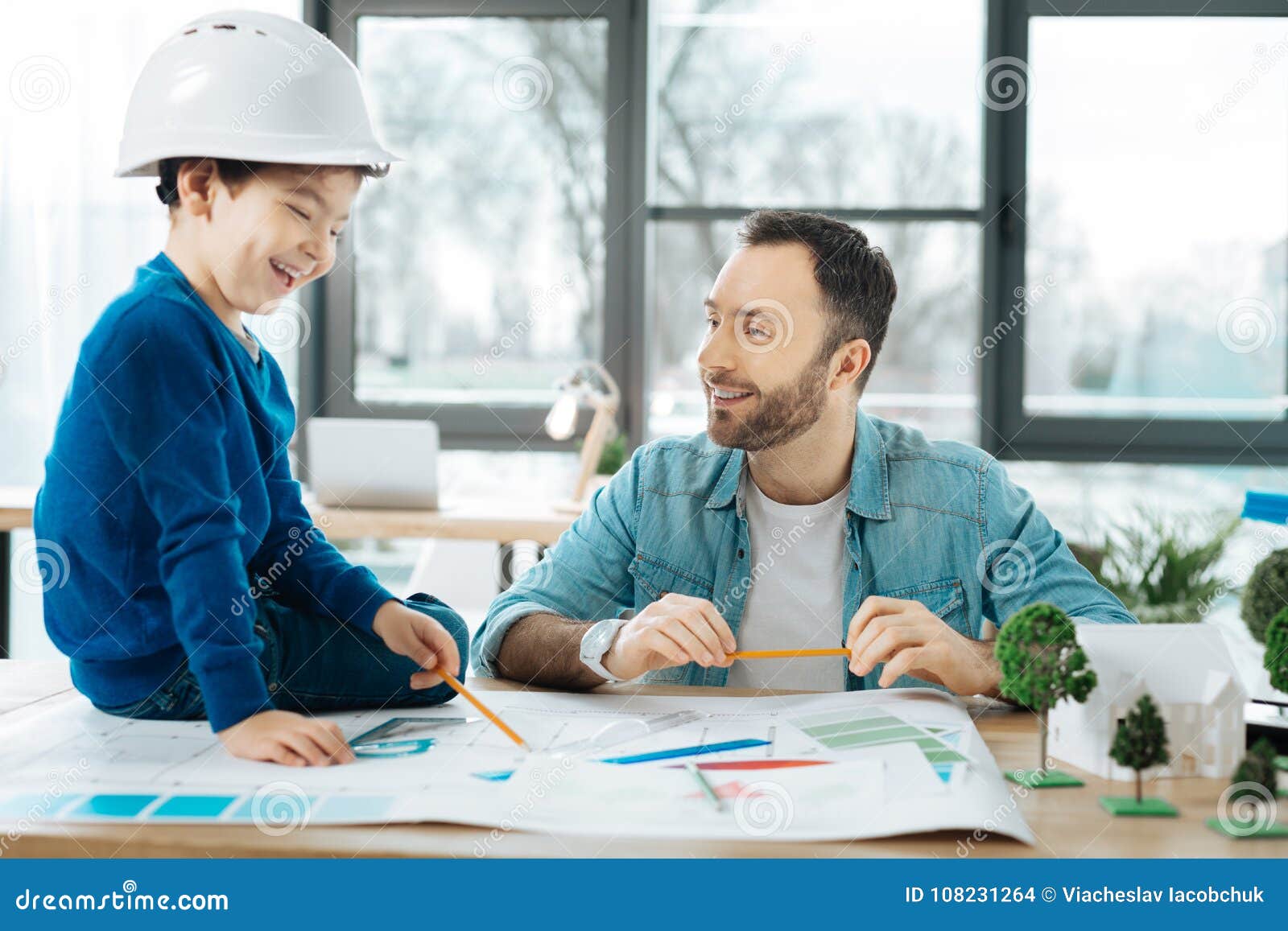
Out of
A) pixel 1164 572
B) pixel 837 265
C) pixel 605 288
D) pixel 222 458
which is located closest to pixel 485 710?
pixel 222 458

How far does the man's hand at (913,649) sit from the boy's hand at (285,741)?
19.9 inches

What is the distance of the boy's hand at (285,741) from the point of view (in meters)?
0.99

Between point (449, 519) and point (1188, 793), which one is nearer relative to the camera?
point (1188, 793)

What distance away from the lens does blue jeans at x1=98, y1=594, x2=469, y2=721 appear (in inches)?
47.0

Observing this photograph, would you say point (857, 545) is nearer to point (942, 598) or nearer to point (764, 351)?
point (942, 598)

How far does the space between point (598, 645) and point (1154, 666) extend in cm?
57

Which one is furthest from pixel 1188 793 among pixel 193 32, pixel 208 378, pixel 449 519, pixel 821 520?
pixel 449 519

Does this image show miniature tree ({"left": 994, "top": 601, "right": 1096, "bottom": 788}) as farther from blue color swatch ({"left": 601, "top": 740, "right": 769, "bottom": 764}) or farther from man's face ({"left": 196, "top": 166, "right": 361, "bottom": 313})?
man's face ({"left": 196, "top": 166, "right": 361, "bottom": 313})

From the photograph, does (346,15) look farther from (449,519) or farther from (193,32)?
(193,32)

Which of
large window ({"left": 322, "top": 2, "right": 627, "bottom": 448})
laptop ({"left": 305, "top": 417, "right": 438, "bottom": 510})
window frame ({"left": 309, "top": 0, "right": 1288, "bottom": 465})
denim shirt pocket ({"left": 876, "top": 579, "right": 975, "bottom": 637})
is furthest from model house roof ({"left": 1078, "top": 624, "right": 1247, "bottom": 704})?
large window ({"left": 322, "top": 2, "right": 627, "bottom": 448})

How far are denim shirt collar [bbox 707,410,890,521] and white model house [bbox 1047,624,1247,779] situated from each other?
0.60m

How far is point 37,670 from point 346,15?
324 cm

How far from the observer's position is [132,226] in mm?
3789

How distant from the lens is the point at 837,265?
69.3 inches
